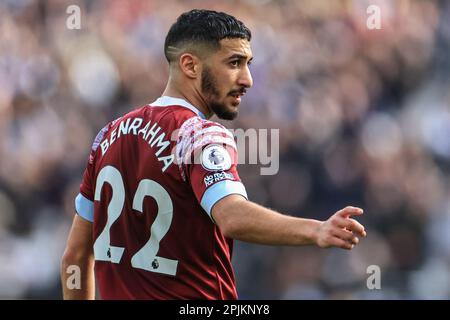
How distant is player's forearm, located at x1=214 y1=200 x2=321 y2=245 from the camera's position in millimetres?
2689

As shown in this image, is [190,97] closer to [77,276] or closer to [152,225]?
[152,225]

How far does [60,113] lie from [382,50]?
9.95 ft

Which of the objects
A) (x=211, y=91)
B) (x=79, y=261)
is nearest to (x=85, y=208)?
(x=79, y=261)

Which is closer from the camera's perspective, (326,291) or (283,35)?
(326,291)

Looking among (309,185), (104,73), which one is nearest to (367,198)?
(309,185)

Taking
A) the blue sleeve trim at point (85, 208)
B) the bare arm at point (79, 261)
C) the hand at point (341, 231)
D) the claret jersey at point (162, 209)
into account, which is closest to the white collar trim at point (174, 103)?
the claret jersey at point (162, 209)

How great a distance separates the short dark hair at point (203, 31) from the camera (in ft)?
11.5

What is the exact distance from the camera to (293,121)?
7281 mm

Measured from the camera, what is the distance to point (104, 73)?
7453 millimetres

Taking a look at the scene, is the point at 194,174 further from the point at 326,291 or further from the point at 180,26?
the point at 326,291

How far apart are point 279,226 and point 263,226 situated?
0.20 ft

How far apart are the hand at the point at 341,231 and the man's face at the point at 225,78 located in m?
1.05

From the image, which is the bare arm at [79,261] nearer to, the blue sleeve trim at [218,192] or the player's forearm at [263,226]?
the blue sleeve trim at [218,192]

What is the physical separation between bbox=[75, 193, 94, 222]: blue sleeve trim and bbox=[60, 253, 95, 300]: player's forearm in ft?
0.68
